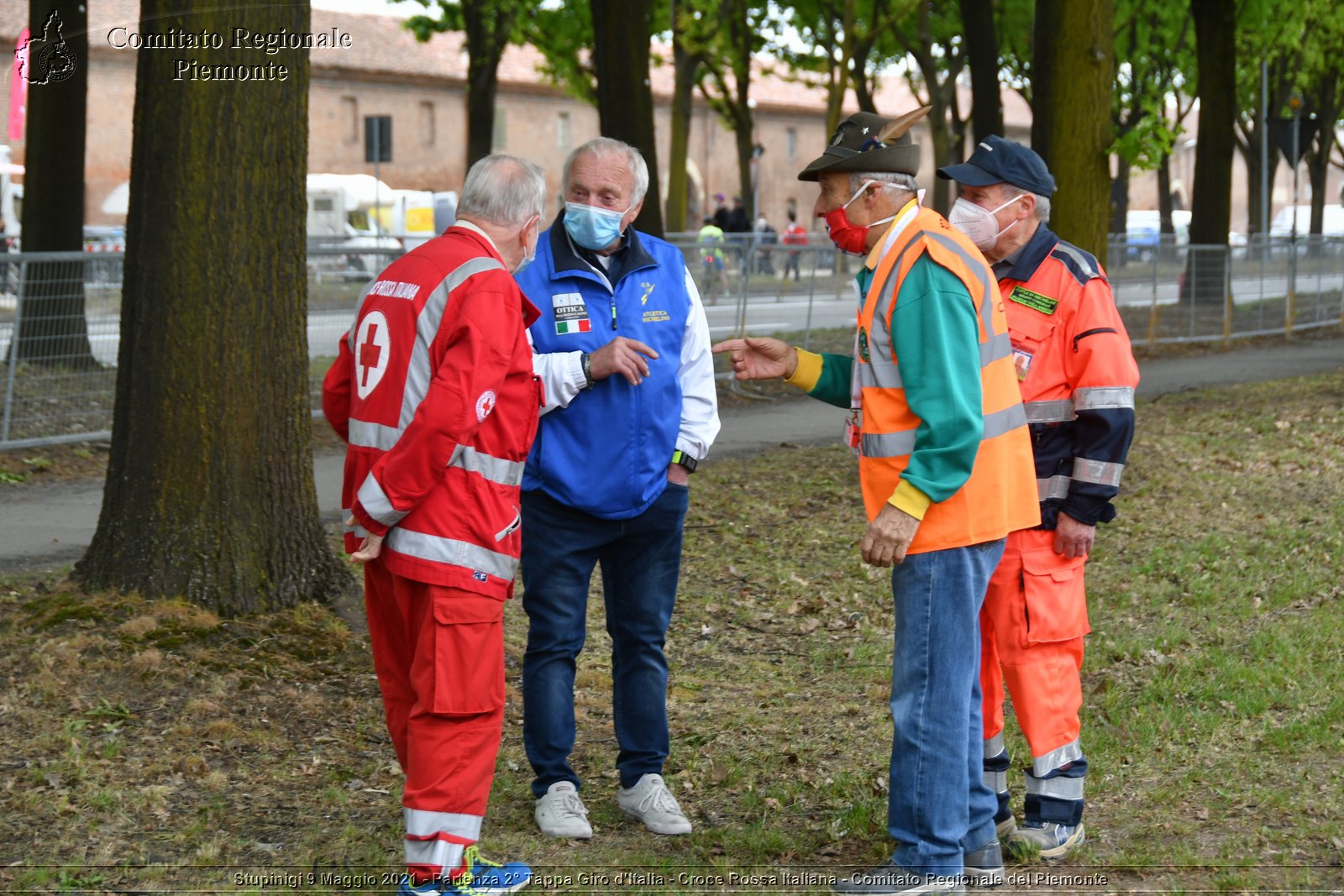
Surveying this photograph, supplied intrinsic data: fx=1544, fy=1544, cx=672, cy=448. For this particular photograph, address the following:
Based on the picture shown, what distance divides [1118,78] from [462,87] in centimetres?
2644

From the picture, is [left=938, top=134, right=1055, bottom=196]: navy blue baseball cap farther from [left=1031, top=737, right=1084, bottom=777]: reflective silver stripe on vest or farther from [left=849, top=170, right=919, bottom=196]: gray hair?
[left=1031, top=737, right=1084, bottom=777]: reflective silver stripe on vest

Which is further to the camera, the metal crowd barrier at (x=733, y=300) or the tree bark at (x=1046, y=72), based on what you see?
the metal crowd barrier at (x=733, y=300)

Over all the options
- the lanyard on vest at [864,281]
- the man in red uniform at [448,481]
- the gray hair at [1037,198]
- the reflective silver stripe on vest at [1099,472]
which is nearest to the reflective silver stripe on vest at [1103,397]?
the reflective silver stripe on vest at [1099,472]

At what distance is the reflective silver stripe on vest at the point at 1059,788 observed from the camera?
4539mm

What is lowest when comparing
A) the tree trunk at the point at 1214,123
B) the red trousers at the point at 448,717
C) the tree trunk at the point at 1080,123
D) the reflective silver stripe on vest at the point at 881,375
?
the red trousers at the point at 448,717

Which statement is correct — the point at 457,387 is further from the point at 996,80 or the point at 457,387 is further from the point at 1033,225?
the point at 996,80

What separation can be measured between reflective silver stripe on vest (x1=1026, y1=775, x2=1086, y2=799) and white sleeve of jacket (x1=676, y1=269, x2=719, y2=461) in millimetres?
1407

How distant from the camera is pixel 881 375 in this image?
3982mm

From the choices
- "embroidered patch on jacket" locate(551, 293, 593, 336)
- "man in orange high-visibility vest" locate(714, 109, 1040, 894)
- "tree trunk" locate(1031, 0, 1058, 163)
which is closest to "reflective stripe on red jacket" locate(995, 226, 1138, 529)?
"man in orange high-visibility vest" locate(714, 109, 1040, 894)

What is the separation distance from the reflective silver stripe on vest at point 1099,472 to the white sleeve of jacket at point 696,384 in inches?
43.4

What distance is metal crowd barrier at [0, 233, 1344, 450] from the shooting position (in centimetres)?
1065

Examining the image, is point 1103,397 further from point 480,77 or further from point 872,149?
point 480,77

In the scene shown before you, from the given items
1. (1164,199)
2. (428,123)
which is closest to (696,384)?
(1164,199)

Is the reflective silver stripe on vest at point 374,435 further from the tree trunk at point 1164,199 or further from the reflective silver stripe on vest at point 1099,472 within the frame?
the tree trunk at point 1164,199
